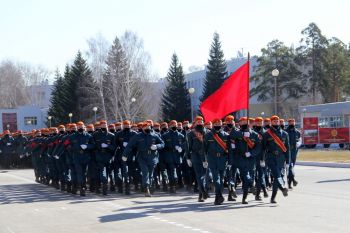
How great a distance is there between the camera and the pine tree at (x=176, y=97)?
258 feet

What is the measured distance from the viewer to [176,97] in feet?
258

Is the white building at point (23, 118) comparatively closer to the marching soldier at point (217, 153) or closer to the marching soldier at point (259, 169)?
the marching soldier at point (259, 169)

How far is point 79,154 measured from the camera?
1912cm


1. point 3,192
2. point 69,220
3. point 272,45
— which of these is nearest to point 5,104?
point 272,45

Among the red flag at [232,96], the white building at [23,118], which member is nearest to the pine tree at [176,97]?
the white building at [23,118]

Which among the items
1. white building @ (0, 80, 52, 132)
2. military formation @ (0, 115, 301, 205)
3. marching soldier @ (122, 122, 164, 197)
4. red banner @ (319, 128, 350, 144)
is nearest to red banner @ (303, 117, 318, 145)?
red banner @ (319, 128, 350, 144)

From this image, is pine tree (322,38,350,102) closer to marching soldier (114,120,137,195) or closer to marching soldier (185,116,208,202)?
marching soldier (114,120,137,195)

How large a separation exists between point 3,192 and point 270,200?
9273 millimetres

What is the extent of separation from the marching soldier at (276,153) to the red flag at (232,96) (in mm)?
1952

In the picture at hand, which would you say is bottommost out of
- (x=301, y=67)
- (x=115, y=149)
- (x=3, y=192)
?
(x=3, y=192)

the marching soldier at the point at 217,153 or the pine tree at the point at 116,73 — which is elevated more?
the pine tree at the point at 116,73

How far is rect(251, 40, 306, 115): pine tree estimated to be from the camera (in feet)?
253

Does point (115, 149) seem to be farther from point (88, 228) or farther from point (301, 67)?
point (301, 67)

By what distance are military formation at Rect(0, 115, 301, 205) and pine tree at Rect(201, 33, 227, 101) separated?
2078 inches
